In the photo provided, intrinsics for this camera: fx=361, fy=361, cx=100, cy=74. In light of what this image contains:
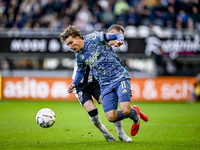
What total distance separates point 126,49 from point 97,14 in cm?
286

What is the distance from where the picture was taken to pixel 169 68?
63.3ft

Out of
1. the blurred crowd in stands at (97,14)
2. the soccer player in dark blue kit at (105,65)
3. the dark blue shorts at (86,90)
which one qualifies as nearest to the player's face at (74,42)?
the soccer player in dark blue kit at (105,65)

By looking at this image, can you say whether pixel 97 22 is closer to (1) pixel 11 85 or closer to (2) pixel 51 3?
(2) pixel 51 3

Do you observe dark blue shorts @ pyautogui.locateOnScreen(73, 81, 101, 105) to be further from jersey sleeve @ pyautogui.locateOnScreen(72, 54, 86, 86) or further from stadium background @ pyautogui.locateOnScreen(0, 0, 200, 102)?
stadium background @ pyautogui.locateOnScreen(0, 0, 200, 102)

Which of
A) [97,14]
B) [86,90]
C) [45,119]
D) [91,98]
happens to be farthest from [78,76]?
[97,14]

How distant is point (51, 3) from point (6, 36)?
368cm

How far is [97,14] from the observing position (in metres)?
19.9

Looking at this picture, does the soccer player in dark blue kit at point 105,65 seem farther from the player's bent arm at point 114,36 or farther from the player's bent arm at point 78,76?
the player's bent arm at point 78,76

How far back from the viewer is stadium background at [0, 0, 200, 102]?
1823 cm

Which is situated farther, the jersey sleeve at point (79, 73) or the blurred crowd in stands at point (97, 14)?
the blurred crowd in stands at point (97, 14)

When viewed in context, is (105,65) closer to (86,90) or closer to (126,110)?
(126,110)

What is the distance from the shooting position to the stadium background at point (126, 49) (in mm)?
18234

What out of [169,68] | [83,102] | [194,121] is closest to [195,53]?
[169,68]

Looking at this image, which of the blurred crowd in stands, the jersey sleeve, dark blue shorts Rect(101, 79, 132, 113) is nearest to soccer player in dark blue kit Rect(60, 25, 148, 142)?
dark blue shorts Rect(101, 79, 132, 113)
